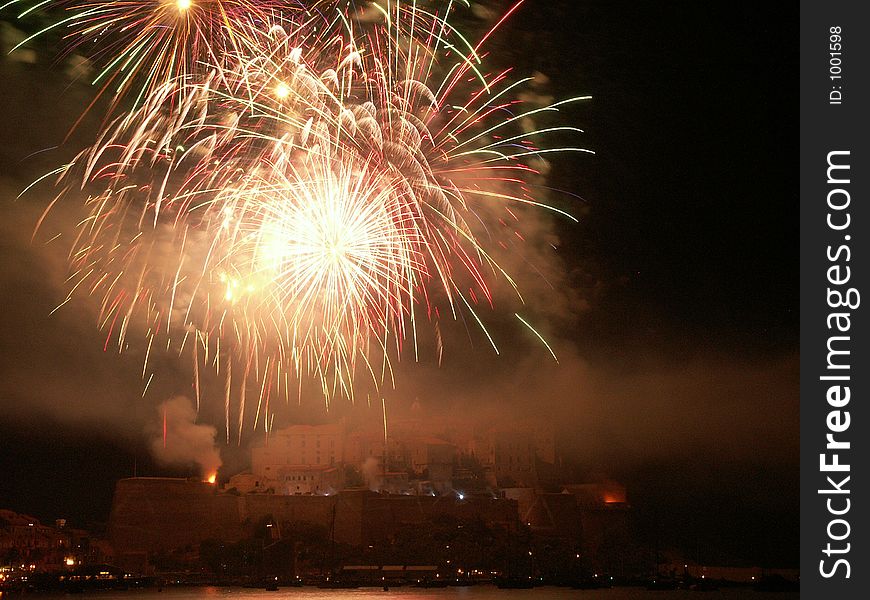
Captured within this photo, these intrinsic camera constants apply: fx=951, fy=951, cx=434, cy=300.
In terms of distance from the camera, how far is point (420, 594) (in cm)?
3272

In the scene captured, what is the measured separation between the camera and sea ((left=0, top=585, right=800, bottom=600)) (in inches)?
1202

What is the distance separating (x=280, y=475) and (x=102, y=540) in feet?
21.2

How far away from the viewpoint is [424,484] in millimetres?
35656

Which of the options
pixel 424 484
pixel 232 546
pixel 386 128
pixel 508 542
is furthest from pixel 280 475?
pixel 386 128

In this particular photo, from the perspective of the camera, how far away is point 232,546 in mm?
33094

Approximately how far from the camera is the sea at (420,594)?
30.5 meters
